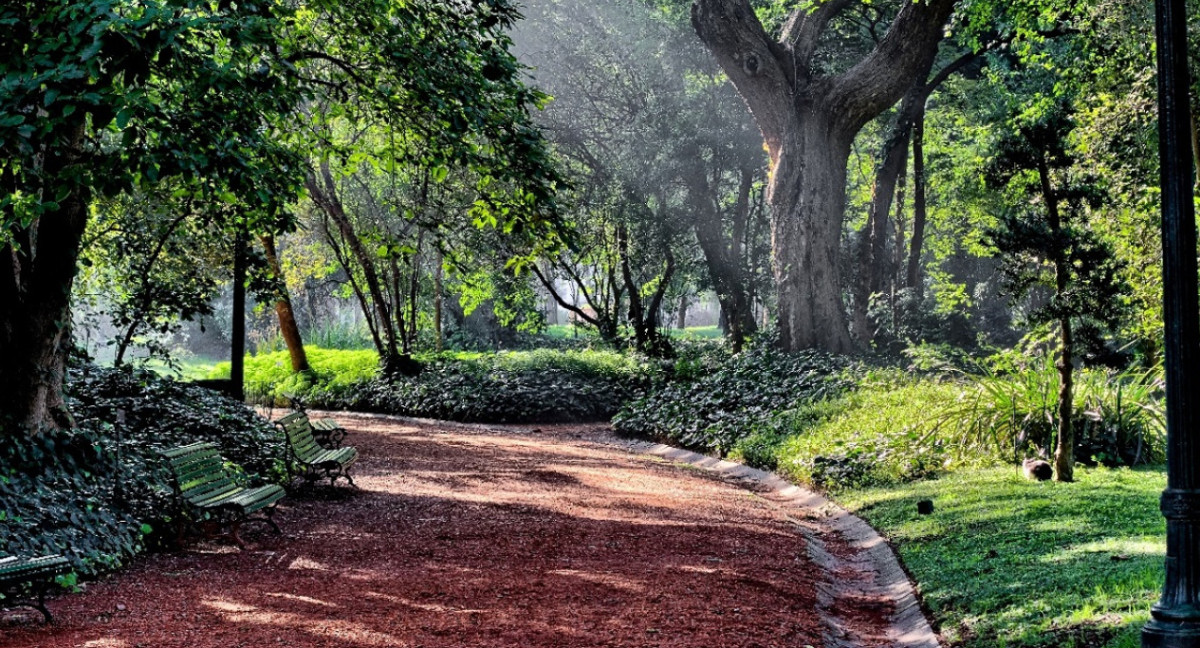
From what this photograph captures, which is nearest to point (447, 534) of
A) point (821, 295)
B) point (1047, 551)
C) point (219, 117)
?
point (219, 117)

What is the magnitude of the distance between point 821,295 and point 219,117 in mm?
→ 14207

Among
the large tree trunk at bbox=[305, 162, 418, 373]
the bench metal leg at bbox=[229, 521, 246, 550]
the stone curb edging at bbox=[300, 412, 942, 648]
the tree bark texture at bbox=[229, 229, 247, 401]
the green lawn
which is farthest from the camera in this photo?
the green lawn

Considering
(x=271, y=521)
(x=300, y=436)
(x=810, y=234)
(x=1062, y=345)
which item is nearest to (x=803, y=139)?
(x=810, y=234)

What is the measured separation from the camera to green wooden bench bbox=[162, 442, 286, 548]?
8625mm

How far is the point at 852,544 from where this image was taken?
10.0m

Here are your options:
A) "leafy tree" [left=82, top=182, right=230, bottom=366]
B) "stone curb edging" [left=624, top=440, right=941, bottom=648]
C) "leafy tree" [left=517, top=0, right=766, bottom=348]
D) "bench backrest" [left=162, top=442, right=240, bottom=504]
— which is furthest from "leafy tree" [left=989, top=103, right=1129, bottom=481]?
"leafy tree" [left=517, top=0, right=766, bottom=348]

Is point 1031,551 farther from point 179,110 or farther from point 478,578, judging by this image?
point 179,110

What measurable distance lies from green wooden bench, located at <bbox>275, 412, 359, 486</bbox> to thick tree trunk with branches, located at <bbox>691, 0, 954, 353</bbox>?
1054 cm

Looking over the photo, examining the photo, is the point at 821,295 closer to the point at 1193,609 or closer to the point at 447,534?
the point at 447,534

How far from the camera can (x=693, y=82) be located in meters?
29.5

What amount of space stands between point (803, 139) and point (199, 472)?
14047 mm

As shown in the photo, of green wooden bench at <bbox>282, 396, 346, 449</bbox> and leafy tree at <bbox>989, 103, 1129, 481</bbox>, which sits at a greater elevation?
leafy tree at <bbox>989, 103, 1129, 481</bbox>

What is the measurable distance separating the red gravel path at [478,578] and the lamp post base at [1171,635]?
212 centimetres

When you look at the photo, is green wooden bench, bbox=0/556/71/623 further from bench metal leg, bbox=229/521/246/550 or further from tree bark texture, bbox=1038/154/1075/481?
tree bark texture, bbox=1038/154/1075/481
